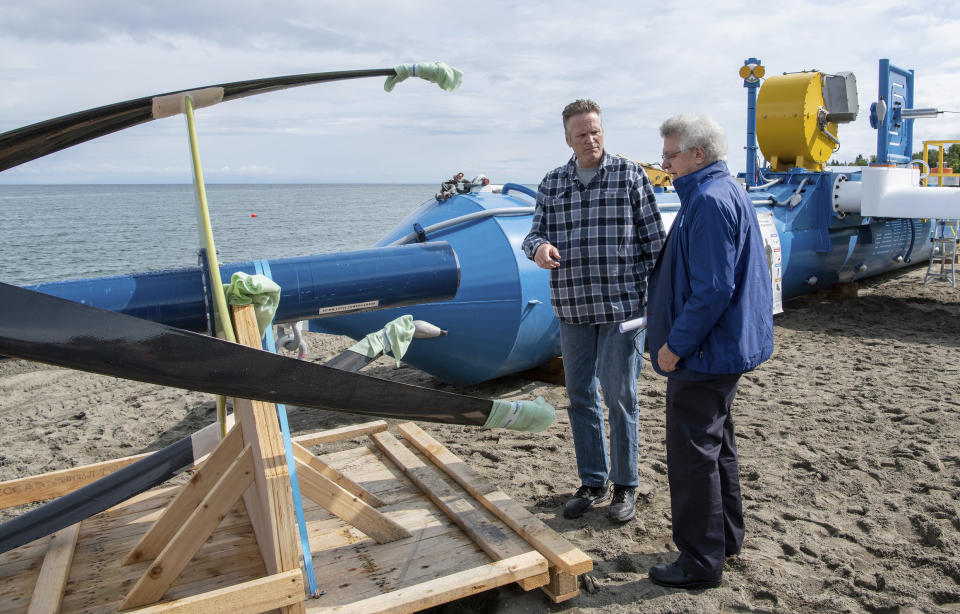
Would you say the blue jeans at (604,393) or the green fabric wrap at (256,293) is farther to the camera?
the blue jeans at (604,393)

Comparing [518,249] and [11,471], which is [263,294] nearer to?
[518,249]

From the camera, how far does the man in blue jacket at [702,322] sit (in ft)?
8.25

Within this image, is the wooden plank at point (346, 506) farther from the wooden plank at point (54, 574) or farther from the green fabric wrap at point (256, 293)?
the wooden plank at point (54, 574)

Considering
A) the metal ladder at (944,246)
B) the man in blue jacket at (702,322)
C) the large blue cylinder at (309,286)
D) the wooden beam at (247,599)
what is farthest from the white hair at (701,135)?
the metal ladder at (944,246)

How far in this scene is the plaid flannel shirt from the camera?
3.21 metres

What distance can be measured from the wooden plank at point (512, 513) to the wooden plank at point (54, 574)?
1643mm

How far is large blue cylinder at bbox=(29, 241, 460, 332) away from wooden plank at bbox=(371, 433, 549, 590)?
3.08 feet

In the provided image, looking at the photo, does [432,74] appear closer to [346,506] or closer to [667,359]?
[667,359]

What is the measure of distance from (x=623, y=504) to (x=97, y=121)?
2684mm

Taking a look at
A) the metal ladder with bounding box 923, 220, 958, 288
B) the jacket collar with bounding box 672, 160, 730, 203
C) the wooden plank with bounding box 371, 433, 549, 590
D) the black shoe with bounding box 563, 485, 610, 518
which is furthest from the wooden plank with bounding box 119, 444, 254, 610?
the metal ladder with bounding box 923, 220, 958, 288

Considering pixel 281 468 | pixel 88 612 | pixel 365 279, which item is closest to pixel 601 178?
pixel 365 279

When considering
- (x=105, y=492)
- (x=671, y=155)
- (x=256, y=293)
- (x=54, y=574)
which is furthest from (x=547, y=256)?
(x=54, y=574)

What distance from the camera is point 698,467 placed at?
2662 millimetres

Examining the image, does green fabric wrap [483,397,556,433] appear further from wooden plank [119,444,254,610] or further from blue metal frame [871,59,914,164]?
blue metal frame [871,59,914,164]
